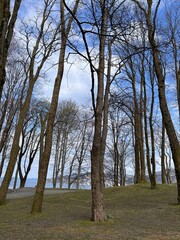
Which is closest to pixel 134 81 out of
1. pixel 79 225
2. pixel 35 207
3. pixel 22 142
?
pixel 35 207

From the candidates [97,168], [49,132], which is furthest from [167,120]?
[49,132]

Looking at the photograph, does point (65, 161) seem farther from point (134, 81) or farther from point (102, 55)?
point (102, 55)

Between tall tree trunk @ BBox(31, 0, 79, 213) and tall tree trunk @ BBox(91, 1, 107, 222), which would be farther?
tall tree trunk @ BBox(31, 0, 79, 213)

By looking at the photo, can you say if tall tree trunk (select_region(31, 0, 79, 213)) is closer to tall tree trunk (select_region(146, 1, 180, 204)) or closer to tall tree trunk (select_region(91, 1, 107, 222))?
tall tree trunk (select_region(91, 1, 107, 222))

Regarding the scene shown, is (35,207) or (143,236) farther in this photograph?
(35,207)

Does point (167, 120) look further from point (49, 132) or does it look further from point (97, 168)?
point (49, 132)

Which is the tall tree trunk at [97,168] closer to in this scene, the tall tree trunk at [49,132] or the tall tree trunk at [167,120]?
the tall tree trunk at [49,132]

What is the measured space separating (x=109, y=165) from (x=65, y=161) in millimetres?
5869

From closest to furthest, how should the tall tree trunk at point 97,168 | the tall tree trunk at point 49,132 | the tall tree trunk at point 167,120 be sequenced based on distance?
the tall tree trunk at point 97,168 → the tall tree trunk at point 49,132 → the tall tree trunk at point 167,120

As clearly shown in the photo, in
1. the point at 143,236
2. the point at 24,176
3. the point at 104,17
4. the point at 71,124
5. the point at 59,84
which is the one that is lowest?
the point at 143,236

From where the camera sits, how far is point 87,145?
28016 millimetres

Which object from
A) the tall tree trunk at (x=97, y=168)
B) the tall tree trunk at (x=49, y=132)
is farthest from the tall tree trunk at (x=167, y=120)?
the tall tree trunk at (x=49, y=132)

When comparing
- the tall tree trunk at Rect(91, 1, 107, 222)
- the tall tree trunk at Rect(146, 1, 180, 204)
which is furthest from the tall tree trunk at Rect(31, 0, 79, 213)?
the tall tree trunk at Rect(146, 1, 180, 204)

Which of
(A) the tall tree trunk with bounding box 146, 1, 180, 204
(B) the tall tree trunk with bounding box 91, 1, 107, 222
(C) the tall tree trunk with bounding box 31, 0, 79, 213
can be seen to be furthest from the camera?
(A) the tall tree trunk with bounding box 146, 1, 180, 204
